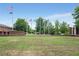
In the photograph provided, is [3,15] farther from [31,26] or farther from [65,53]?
[65,53]

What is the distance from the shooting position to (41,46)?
34.4 feet

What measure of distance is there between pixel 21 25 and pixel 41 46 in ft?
4.07

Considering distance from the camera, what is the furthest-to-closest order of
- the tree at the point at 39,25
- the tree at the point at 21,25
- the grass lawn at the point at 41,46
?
1. the tree at the point at 39,25
2. the tree at the point at 21,25
3. the grass lawn at the point at 41,46

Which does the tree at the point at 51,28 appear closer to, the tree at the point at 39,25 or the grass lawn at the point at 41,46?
the grass lawn at the point at 41,46

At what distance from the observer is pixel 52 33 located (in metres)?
11.7

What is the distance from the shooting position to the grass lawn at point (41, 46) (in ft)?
31.2

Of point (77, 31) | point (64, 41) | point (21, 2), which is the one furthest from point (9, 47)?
point (77, 31)

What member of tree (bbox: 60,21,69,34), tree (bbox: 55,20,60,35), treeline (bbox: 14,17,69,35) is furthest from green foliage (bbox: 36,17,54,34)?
tree (bbox: 60,21,69,34)

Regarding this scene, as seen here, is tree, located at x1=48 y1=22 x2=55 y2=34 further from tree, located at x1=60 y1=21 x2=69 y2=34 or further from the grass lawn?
tree, located at x1=60 y1=21 x2=69 y2=34

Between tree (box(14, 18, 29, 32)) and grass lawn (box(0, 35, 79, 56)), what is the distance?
497mm

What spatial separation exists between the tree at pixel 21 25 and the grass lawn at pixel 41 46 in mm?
497

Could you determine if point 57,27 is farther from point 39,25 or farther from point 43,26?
point 39,25

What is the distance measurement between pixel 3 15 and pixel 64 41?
2849mm

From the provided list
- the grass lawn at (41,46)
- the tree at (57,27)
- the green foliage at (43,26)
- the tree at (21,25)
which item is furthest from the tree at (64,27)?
the tree at (21,25)
